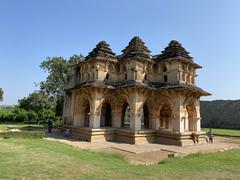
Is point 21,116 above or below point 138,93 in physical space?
below

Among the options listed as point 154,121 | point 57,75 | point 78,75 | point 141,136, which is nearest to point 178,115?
point 154,121

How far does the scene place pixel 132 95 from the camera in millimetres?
17062

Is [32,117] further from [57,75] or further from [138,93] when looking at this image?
[138,93]

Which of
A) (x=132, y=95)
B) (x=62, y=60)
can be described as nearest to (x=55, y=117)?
(x=62, y=60)

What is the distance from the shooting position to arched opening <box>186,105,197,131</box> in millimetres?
18688

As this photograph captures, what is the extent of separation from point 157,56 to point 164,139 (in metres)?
8.27

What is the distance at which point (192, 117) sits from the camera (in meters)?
19.0

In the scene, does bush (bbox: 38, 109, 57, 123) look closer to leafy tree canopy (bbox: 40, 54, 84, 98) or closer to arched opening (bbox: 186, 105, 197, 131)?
leafy tree canopy (bbox: 40, 54, 84, 98)

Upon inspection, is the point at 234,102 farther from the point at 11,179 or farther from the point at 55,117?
the point at 11,179

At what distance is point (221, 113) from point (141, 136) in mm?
27055

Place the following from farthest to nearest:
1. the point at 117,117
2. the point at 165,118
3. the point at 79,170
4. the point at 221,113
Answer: the point at 221,113 → the point at 165,118 → the point at 117,117 → the point at 79,170

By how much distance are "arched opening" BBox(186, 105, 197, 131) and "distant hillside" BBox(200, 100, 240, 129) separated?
20.8 metres

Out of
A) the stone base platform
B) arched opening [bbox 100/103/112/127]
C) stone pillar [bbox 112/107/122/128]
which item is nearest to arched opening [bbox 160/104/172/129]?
the stone base platform

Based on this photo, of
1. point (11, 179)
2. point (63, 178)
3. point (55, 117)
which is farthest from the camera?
point (55, 117)
